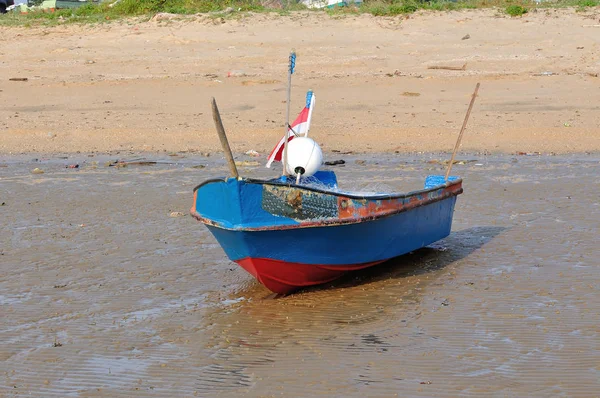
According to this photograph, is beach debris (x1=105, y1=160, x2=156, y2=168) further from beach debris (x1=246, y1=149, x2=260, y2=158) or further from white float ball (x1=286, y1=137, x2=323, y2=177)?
white float ball (x1=286, y1=137, x2=323, y2=177)

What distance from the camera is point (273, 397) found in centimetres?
476

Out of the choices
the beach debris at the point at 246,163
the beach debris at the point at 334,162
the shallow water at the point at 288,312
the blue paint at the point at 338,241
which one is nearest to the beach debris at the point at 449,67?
the beach debris at the point at 334,162

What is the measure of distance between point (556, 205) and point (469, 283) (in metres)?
3.11

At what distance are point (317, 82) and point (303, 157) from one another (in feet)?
29.9

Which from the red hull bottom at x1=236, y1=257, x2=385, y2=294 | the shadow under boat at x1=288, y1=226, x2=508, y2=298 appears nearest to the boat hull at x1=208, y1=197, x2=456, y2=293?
the red hull bottom at x1=236, y1=257, x2=385, y2=294

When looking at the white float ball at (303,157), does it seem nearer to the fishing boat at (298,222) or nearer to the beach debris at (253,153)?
the fishing boat at (298,222)

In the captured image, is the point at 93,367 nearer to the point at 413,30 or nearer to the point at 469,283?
the point at 469,283

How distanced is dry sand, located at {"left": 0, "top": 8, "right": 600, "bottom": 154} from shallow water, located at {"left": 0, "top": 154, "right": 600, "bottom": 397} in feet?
12.0

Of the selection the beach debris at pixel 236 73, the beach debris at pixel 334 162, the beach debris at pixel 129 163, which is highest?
the beach debris at pixel 236 73

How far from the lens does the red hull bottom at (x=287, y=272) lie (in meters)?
6.32

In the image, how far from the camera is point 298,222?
20.1 feet

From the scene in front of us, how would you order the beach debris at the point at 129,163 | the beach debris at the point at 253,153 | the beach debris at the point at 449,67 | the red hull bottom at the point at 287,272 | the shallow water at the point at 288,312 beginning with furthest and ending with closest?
the beach debris at the point at 449,67 < the beach debris at the point at 253,153 < the beach debris at the point at 129,163 < the red hull bottom at the point at 287,272 < the shallow water at the point at 288,312

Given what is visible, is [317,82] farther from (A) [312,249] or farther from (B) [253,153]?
(A) [312,249]

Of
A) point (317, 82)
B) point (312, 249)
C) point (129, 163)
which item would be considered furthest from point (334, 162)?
point (312, 249)
